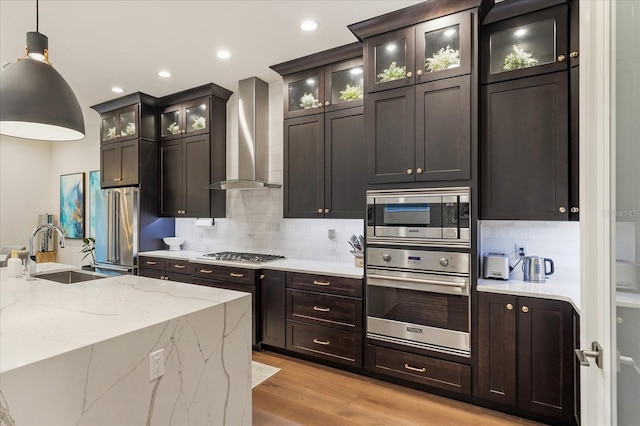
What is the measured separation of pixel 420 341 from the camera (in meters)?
2.67

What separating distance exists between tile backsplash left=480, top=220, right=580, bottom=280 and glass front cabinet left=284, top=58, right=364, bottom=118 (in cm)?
165

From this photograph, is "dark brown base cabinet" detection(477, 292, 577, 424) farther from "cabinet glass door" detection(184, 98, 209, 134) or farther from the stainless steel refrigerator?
the stainless steel refrigerator

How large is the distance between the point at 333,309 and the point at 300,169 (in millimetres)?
1448

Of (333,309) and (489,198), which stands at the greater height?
(489,198)

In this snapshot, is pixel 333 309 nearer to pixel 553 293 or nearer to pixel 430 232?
pixel 430 232

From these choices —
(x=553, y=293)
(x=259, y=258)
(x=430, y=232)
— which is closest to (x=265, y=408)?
(x=259, y=258)

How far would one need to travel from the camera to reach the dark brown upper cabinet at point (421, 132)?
8.36 feet

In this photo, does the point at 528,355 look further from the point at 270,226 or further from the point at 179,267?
the point at 179,267

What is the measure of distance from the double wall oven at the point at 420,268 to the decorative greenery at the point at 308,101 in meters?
1.20

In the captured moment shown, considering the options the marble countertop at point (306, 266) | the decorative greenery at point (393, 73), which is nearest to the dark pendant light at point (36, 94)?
the marble countertop at point (306, 266)

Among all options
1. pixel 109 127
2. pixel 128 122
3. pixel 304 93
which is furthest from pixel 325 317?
pixel 109 127

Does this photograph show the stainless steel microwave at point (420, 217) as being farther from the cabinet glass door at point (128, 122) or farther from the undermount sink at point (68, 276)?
the cabinet glass door at point (128, 122)

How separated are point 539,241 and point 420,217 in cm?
98

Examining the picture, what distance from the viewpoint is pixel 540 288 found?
7.80 ft
